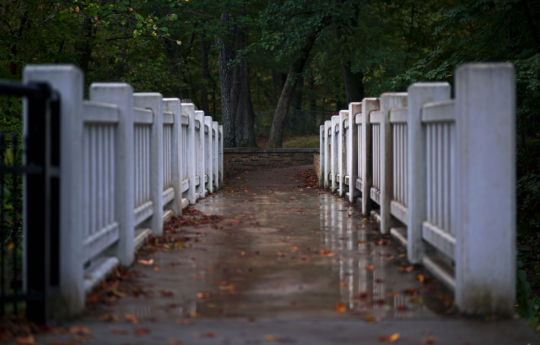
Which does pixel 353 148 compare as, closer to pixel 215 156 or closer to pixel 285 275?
pixel 285 275

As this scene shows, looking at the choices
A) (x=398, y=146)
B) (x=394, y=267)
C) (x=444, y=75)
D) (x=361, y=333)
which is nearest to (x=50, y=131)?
(x=361, y=333)

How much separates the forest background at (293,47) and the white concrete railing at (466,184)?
68.6 inches

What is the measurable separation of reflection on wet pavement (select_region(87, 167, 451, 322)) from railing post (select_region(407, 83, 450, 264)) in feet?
0.78

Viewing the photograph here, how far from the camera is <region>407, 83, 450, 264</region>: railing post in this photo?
6.64 m

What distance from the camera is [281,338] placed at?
444 cm

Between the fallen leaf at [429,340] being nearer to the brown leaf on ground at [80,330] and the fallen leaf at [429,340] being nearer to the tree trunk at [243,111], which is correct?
the brown leaf on ground at [80,330]

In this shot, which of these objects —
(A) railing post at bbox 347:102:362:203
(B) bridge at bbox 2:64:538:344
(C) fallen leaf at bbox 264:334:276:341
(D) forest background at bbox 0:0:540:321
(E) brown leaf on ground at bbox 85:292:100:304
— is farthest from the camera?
(D) forest background at bbox 0:0:540:321

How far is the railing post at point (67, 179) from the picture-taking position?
15.9ft

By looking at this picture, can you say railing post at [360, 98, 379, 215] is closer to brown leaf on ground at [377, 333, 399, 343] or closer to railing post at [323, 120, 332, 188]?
brown leaf on ground at [377, 333, 399, 343]

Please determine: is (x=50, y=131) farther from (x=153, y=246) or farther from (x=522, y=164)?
(x=522, y=164)

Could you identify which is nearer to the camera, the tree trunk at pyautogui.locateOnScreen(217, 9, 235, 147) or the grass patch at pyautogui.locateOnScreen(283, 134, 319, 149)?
the tree trunk at pyautogui.locateOnScreen(217, 9, 235, 147)

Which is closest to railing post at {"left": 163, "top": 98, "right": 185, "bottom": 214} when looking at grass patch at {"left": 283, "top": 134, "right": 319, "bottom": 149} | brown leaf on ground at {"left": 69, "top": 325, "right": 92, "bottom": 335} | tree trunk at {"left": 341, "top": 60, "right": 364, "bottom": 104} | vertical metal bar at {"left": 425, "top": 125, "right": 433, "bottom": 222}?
vertical metal bar at {"left": 425, "top": 125, "right": 433, "bottom": 222}

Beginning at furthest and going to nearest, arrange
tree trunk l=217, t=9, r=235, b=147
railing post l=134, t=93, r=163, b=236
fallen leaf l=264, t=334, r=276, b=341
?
tree trunk l=217, t=9, r=235, b=147 → railing post l=134, t=93, r=163, b=236 → fallen leaf l=264, t=334, r=276, b=341

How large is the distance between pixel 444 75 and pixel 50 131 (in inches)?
518
